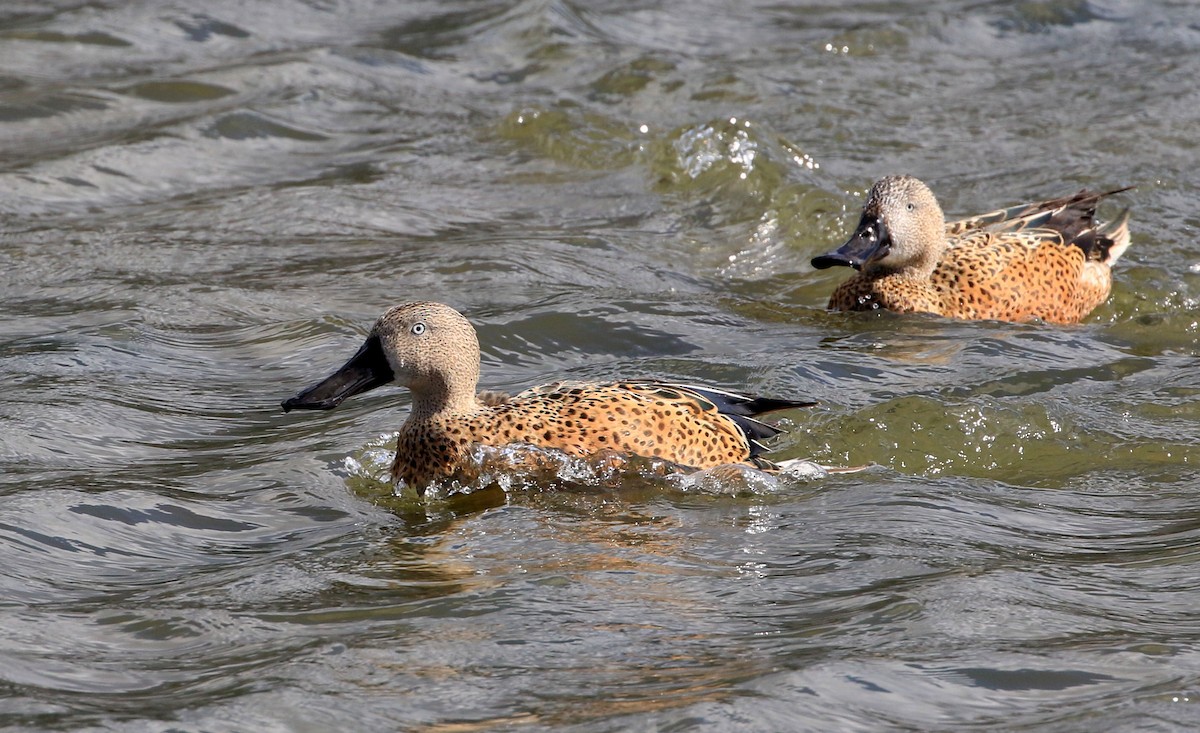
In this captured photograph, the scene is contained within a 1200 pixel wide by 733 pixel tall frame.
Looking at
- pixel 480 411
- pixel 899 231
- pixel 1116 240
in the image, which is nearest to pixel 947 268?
pixel 899 231

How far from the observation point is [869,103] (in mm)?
14508

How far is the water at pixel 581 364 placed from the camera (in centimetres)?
529

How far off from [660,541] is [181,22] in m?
11.2

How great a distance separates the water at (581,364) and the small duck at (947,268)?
0.74 feet

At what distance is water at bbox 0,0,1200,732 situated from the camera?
5.29 m

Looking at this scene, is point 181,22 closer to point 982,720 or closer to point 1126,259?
point 1126,259

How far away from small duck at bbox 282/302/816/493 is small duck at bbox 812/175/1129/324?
2450 millimetres

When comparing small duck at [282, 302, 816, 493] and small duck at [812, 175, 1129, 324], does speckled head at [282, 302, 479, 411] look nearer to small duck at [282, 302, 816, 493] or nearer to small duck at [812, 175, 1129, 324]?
small duck at [282, 302, 816, 493]

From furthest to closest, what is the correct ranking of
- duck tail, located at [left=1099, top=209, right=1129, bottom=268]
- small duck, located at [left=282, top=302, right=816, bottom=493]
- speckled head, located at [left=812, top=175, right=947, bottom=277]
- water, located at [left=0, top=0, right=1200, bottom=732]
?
duck tail, located at [left=1099, top=209, right=1129, bottom=268], speckled head, located at [left=812, top=175, right=947, bottom=277], small duck, located at [left=282, top=302, right=816, bottom=493], water, located at [left=0, top=0, right=1200, bottom=732]

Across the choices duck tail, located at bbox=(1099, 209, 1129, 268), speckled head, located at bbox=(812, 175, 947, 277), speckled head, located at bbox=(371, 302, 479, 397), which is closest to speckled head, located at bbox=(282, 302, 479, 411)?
speckled head, located at bbox=(371, 302, 479, 397)

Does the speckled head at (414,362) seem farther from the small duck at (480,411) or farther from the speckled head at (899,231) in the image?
the speckled head at (899,231)

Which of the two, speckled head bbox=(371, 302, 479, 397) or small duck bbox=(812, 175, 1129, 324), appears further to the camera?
small duck bbox=(812, 175, 1129, 324)

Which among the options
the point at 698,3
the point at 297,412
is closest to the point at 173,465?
the point at 297,412

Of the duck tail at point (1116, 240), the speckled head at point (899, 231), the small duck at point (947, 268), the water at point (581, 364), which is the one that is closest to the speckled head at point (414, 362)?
the water at point (581, 364)
